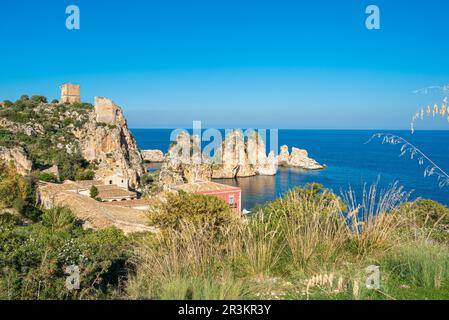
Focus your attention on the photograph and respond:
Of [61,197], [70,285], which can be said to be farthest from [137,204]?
[70,285]

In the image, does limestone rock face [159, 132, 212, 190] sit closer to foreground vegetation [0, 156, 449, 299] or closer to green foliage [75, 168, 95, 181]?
green foliage [75, 168, 95, 181]

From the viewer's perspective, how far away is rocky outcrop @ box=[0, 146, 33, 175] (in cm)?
3025

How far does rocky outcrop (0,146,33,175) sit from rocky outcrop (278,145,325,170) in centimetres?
6348

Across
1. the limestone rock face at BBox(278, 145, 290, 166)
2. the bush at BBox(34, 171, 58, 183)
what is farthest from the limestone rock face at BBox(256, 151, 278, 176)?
the bush at BBox(34, 171, 58, 183)

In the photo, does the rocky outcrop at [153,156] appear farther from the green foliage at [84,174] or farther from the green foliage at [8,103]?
the green foliage at [84,174]

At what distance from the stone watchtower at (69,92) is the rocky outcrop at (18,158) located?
28925 mm

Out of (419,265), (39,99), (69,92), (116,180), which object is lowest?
(116,180)

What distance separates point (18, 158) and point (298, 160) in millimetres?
66164

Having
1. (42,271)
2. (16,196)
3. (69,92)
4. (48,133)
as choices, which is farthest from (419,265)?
(69,92)

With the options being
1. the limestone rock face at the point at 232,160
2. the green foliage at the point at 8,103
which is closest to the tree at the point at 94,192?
the green foliage at the point at 8,103

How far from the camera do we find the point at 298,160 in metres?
87.1

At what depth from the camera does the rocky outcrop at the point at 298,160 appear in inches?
3297

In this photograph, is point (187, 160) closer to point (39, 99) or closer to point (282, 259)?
point (39, 99)

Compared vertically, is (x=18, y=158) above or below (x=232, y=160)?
above
